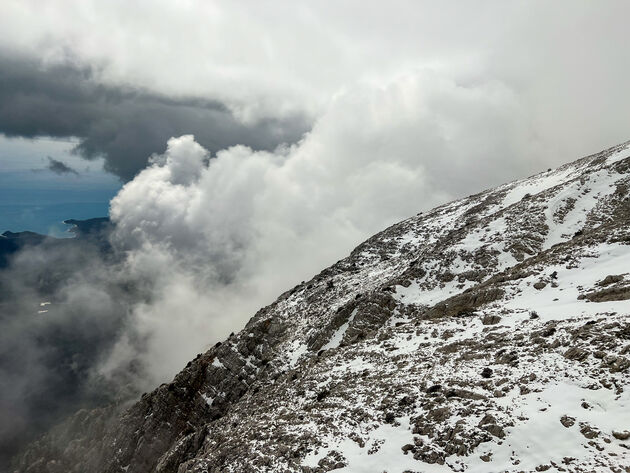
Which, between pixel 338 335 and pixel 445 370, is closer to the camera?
pixel 445 370

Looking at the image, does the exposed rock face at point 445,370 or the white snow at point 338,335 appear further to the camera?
the white snow at point 338,335

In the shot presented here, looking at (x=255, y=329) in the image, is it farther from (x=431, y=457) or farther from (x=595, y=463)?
(x=595, y=463)

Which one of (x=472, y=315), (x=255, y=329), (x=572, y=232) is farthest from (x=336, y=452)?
(x=572, y=232)

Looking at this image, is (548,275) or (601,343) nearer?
(601,343)

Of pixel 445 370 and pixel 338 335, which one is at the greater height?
pixel 338 335

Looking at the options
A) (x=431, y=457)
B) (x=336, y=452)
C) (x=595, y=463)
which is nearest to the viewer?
(x=595, y=463)

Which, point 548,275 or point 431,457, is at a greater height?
point 548,275

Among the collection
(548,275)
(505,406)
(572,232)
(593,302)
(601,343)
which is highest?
(572,232)

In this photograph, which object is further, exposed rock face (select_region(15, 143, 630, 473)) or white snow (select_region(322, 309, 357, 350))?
white snow (select_region(322, 309, 357, 350))
